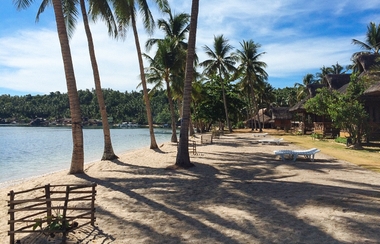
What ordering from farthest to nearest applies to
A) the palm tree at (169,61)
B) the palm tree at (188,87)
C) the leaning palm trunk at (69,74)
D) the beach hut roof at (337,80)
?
the beach hut roof at (337,80)
the palm tree at (169,61)
the palm tree at (188,87)
the leaning palm trunk at (69,74)

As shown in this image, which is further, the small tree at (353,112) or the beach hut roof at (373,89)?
the small tree at (353,112)

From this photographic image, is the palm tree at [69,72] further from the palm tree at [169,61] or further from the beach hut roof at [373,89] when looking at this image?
the beach hut roof at [373,89]

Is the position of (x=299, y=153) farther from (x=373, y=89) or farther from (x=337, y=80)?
(x=337, y=80)

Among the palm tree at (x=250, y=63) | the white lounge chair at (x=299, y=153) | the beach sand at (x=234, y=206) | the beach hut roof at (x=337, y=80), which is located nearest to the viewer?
the beach sand at (x=234, y=206)

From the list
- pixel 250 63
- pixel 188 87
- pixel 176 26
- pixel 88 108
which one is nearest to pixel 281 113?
pixel 250 63

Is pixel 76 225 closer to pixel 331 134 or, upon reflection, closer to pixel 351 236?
pixel 351 236

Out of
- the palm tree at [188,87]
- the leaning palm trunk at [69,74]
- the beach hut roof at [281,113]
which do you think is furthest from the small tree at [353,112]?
the beach hut roof at [281,113]

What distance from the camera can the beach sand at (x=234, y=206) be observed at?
16.1ft

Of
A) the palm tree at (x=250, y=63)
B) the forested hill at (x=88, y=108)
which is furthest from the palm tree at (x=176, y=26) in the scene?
the forested hill at (x=88, y=108)

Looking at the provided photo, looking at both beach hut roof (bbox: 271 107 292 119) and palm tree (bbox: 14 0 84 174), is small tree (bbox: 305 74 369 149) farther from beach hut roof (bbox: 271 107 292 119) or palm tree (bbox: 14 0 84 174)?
beach hut roof (bbox: 271 107 292 119)

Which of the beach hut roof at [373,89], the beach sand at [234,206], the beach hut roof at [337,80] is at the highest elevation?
the beach hut roof at [337,80]

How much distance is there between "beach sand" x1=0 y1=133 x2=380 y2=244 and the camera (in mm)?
4906

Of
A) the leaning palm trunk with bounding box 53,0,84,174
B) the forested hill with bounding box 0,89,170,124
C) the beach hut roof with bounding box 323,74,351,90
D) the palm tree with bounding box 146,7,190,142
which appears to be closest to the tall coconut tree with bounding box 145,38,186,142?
the palm tree with bounding box 146,7,190,142

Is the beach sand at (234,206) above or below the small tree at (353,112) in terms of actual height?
below
